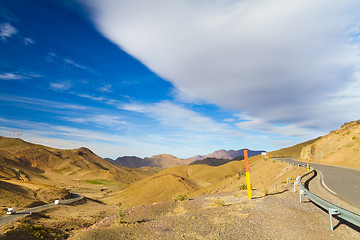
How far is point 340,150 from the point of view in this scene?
34.9 m

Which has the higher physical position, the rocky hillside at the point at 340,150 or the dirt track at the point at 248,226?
the rocky hillside at the point at 340,150

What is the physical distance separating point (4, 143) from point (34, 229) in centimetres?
14525

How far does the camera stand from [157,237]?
706 cm

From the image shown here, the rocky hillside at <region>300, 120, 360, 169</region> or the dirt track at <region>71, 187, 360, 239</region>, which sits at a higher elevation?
the rocky hillside at <region>300, 120, 360, 169</region>

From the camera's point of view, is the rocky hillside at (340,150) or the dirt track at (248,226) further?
the rocky hillside at (340,150)

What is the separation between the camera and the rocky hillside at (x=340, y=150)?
2875cm

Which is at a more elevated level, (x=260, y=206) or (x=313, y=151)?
(x=313, y=151)

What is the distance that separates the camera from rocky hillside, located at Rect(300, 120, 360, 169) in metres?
28.8

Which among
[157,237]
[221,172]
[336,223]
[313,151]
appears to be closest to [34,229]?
[157,237]

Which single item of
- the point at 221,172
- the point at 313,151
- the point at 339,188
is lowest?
the point at 221,172

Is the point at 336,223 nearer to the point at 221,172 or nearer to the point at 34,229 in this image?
the point at 34,229

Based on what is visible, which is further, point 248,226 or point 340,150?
point 340,150

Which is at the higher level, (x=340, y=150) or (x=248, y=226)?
(x=340, y=150)

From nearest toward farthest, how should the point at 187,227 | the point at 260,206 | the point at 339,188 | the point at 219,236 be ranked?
the point at 219,236, the point at 187,227, the point at 260,206, the point at 339,188
